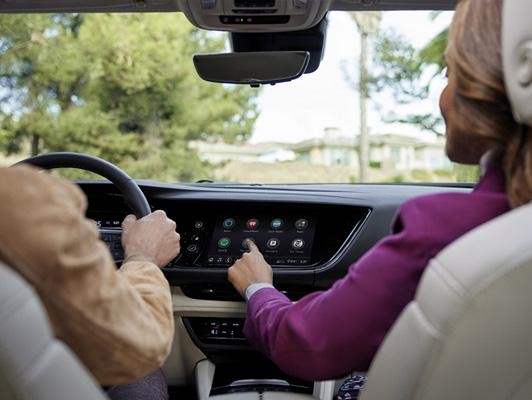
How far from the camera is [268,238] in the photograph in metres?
2.78

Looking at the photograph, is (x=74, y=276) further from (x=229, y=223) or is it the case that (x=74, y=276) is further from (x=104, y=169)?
(x=229, y=223)

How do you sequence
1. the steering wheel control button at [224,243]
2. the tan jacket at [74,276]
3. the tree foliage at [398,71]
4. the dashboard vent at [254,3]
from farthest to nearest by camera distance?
the tree foliage at [398,71]
the steering wheel control button at [224,243]
the dashboard vent at [254,3]
the tan jacket at [74,276]

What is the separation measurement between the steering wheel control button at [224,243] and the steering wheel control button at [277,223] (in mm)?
179

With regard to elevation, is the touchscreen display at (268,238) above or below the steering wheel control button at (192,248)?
above

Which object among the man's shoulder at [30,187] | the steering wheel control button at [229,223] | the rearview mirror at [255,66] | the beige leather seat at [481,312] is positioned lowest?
the steering wheel control button at [229,223]

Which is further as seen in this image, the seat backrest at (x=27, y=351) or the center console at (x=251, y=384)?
the center console at (x=251, y=384)

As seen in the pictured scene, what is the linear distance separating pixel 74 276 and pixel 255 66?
5.66 feet

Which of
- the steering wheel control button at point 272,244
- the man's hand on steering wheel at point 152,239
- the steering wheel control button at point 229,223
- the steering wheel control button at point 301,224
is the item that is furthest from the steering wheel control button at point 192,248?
the man's hand on steering wheel at point 152,239

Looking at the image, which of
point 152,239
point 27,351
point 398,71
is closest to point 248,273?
point 152,239

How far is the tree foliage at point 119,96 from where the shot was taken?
23.3m

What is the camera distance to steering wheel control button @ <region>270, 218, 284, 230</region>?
2.80 metres

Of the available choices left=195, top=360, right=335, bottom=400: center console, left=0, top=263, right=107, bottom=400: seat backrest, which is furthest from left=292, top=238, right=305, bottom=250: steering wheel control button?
left=0, top=263, right=107, bottom=400: seat backrest

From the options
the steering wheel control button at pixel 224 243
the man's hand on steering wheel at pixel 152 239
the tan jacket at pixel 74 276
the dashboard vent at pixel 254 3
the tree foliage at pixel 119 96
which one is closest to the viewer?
the tan jacket at pixel 74 276

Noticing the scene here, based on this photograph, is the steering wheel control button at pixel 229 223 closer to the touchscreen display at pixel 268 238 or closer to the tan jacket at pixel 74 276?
the touchscreen display at pixel 268 238
